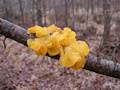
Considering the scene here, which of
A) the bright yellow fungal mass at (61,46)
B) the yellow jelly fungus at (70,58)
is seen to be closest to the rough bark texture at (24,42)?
the bright yellow fungal mass at (61,46)

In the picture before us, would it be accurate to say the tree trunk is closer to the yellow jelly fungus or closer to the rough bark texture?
the rough bark texture

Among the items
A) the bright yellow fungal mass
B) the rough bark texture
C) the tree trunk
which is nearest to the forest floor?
the tree trunk

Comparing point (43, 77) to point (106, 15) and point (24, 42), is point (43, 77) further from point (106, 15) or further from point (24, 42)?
point (24, 42)

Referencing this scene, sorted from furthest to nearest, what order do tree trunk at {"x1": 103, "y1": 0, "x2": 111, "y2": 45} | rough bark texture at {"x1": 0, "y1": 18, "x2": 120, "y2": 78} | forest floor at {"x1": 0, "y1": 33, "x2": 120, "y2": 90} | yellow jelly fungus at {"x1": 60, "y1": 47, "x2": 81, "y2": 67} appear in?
tree trunk at {"x1": 103, "y1": 0, "x2": 111, "y2": 45}, forest floor at {"x1": 0, "y1": 33, "x2": 120, "y2": 90}, rough bark texture at {"x1": 0, "y1": 18, "x2": 120, "y2": 78}, yellow jelly fungus at {"x1": 60, "y1": 47, "x2": 81, "y2": 67}

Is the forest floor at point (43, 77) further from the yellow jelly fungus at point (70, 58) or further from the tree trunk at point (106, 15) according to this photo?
the yellow jelly fungus at point (70, 58)

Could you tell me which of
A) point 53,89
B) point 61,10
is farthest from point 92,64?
point 61,10
